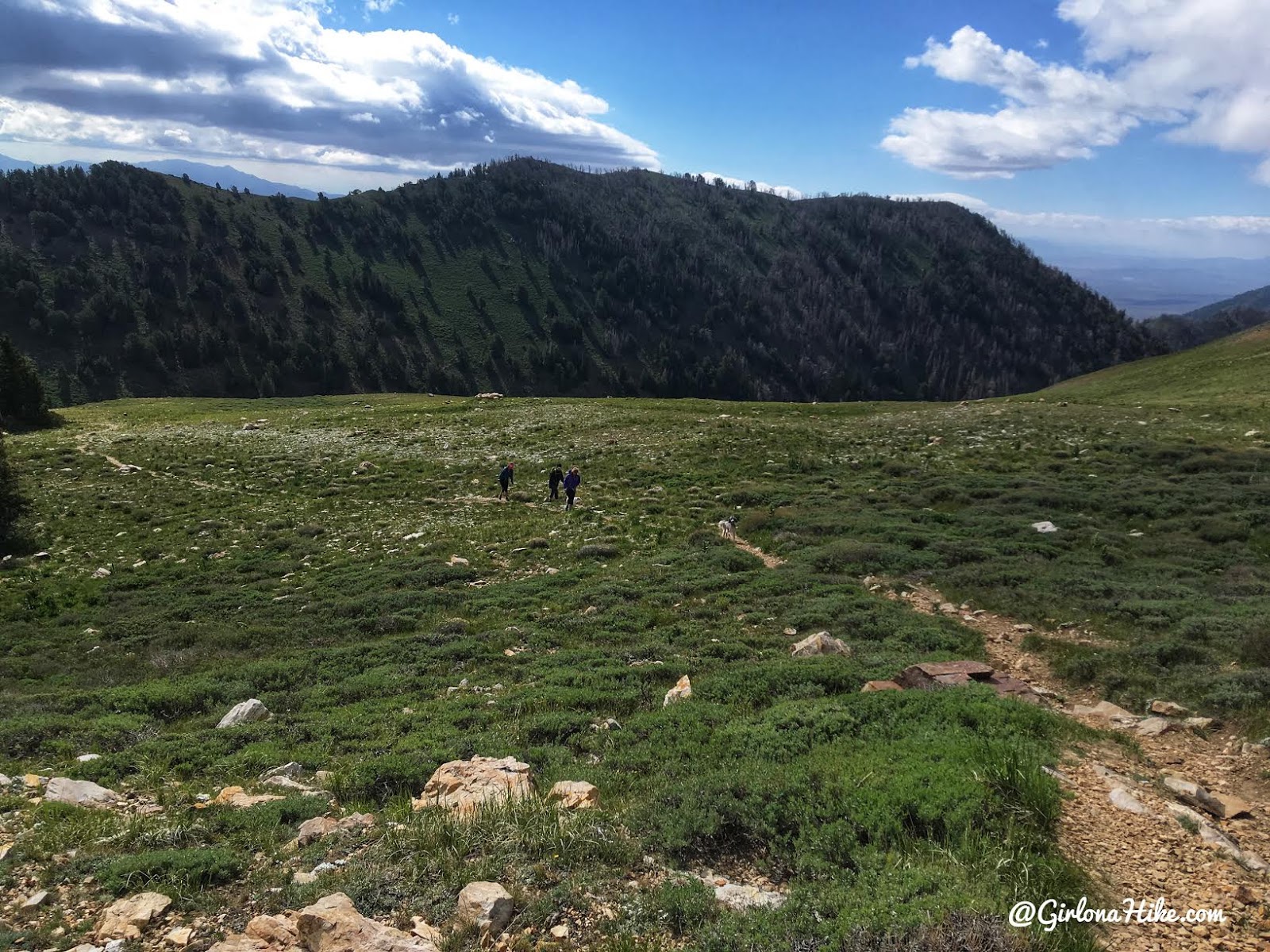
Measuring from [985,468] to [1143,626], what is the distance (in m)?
20.2

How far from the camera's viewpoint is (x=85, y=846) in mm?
7863

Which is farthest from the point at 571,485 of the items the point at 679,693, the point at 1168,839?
the point at 1168,839

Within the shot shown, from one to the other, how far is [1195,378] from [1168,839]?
7154cm

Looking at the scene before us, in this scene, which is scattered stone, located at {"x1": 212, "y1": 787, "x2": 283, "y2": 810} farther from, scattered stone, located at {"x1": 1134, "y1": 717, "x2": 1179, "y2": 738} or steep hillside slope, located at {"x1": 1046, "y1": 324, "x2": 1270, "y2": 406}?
steep hillside slope, located at {"x1": 1046, "y1": 324, "x2": 1270, "y2": 406}

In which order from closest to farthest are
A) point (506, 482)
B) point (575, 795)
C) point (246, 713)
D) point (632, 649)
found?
1. point (575, 795)
2. point (246, 713)
3. point (632, 649)
4. point (506, 482)

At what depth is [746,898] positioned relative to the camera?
6676 millimetres

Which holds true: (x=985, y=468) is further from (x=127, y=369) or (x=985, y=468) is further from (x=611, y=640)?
(x=127, y=369)

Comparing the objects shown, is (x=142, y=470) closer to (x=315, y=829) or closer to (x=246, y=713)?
(x=246, y=713)

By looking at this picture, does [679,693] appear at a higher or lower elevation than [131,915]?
lower

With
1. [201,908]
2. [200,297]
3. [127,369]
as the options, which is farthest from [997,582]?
[200,297]

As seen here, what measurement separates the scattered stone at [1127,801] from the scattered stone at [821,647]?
6.07 meters

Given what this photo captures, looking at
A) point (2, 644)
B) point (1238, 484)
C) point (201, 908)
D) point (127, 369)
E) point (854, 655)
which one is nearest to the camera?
point (201, 908)

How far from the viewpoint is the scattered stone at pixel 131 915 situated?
20.9ft

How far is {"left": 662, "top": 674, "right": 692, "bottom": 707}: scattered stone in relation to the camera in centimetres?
1218
